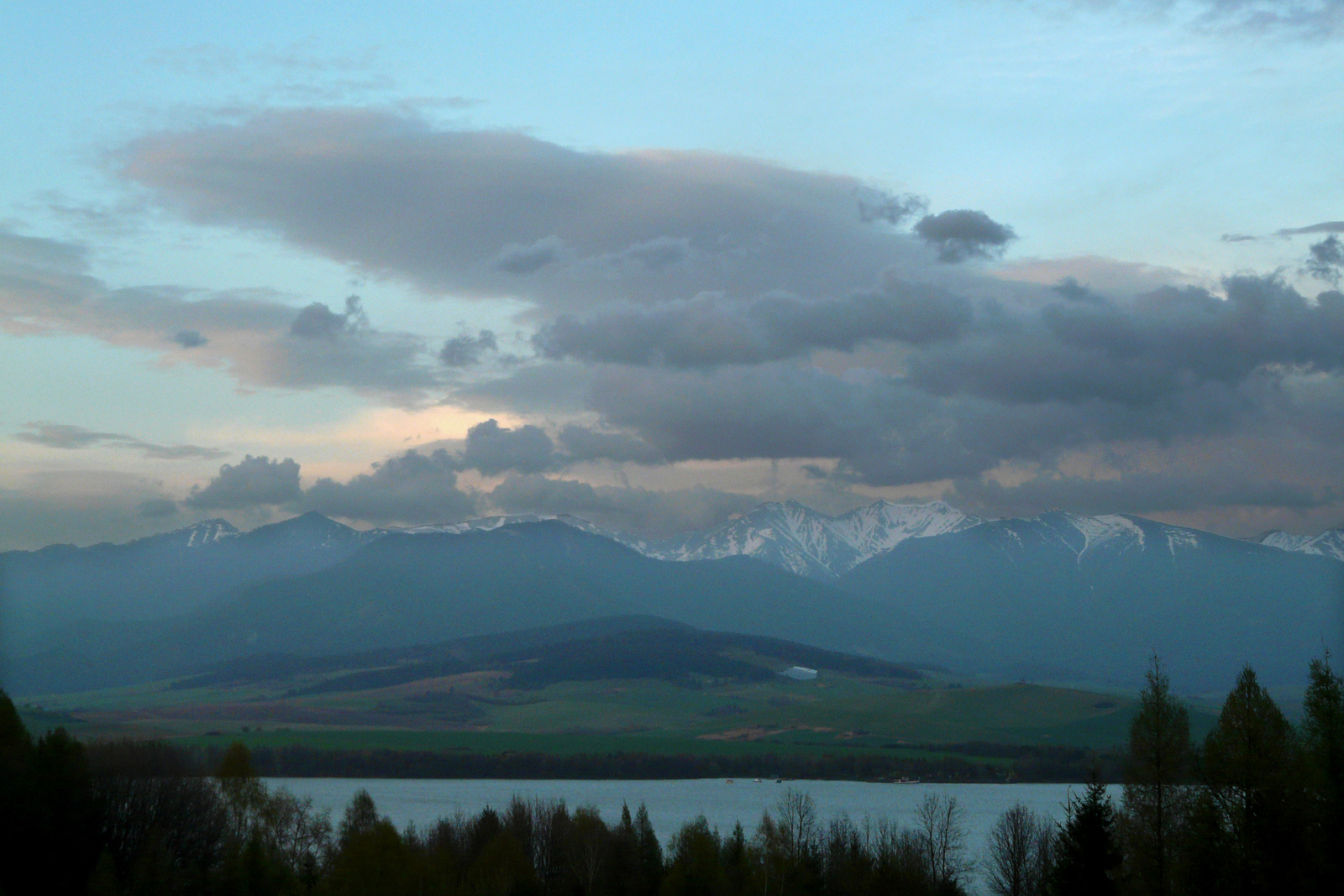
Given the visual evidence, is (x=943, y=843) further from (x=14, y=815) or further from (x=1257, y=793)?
(x=14, y=815)

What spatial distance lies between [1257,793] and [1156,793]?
304 cm

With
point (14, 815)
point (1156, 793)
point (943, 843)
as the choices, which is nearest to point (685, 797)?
point (943, 843)

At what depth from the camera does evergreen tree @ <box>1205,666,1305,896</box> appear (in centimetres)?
3547

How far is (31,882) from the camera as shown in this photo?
5150cm

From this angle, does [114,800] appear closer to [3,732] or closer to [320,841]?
[3,732]

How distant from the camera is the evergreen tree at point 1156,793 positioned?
123 feet

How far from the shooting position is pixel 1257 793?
118 feet

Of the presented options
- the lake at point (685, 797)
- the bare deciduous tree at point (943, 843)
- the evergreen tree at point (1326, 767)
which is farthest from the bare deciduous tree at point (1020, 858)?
the evergreen tree at point (1326, 767)

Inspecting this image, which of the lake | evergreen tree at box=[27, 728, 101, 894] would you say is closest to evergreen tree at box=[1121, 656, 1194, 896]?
evergreen tree at box=[27, 728, 101, 894]

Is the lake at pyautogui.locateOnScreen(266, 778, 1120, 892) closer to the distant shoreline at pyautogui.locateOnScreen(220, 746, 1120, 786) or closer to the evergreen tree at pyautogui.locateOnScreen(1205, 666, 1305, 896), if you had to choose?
the distant shoreline at pyautogui.locateOnScreen(220, 746, 1120, 786)

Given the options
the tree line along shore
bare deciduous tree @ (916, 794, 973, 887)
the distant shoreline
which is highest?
the tree line along shore

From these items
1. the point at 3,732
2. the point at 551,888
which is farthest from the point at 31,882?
the point at 551,888

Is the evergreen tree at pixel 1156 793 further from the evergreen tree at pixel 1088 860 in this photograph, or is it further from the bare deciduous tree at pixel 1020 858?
the bare deciduous tree at pixel 1020 858

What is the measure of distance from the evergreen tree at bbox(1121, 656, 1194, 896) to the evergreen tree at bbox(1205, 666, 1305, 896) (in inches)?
40.6
